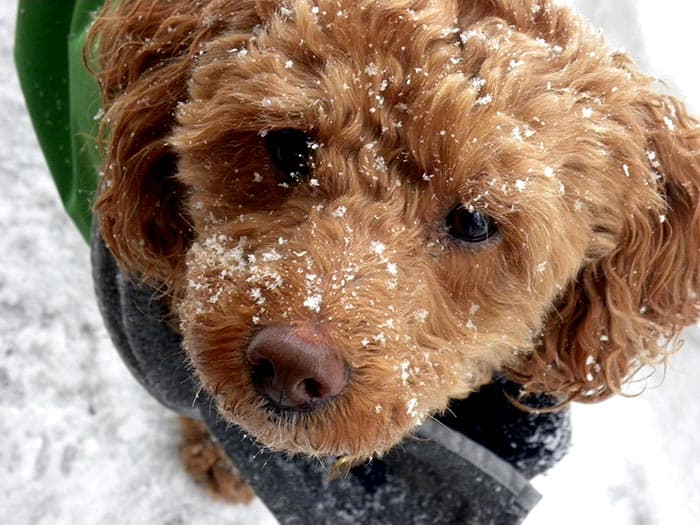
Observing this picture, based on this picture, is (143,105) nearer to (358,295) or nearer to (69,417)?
(358,295)

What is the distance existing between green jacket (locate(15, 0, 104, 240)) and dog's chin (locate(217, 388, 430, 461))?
50.5 inches

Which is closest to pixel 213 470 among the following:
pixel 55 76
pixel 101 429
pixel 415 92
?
pixel 101 429

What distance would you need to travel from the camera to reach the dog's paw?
8.85ft

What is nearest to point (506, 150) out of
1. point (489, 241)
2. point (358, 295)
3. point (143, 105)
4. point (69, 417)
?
point (489, 241)

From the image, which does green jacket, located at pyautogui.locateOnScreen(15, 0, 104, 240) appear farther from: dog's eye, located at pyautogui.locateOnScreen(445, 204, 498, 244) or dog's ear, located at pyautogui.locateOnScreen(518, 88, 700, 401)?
dog's ear, located at pyautogui.locateOnScreen(518, 88, 700, 401)

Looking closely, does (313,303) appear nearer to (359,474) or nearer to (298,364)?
(298,364)

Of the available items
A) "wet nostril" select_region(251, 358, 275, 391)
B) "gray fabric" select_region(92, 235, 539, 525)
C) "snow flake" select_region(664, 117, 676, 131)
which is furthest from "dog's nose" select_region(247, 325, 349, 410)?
"snow flake" select_region(664, 117, 676, 131)

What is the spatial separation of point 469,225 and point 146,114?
73 centimetres

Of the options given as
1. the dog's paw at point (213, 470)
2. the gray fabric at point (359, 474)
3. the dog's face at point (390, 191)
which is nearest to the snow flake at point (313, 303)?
the dog's face at point (390, 191)

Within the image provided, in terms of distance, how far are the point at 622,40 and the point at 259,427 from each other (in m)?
2.84

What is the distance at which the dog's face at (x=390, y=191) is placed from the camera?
130 cm

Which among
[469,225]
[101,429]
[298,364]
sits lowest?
[101,429]

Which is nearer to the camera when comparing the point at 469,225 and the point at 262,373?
the point at 262,373

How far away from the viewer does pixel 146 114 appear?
1618 mm
